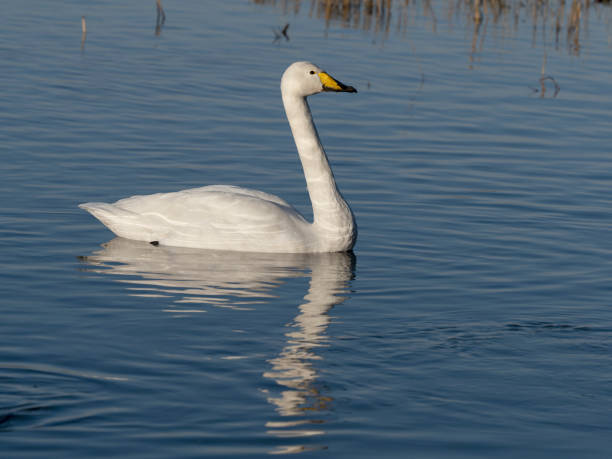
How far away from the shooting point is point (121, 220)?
11633mm

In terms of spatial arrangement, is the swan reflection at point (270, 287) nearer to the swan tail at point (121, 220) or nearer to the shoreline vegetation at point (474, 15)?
the swan tail at point (121, 220)

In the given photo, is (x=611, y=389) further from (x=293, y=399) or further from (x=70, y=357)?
(x=70, y=357)

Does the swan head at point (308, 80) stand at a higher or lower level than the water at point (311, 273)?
higher

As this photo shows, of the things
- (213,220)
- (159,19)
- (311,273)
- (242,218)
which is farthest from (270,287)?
(159,19)

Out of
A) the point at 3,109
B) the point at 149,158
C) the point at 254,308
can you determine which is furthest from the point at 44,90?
the point at 254,308

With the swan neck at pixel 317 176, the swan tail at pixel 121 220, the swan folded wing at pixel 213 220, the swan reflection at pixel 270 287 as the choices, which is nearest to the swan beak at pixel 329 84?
the swan neck at pixel 317 176

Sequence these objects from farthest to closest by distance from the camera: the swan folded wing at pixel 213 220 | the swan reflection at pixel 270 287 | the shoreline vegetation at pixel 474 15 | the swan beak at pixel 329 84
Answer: the shoreline vegetation at pixel 474 15 < the swan beak at pixel 329 84 < the swan folded wing at pixel 213 220 < the swan reflection at pixel 270 287

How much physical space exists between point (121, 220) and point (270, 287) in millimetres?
2011

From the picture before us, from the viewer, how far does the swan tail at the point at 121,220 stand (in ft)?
38.1

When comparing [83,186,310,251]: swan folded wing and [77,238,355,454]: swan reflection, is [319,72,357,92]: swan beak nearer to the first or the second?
[83,186,310,251]: swan folded wing

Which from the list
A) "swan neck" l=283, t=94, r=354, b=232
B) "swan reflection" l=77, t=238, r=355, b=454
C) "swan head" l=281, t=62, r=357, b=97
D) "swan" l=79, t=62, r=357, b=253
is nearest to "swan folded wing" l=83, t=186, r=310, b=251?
"swan" l=79, t=62, r=357, b=253

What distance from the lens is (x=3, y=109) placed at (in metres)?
17.0

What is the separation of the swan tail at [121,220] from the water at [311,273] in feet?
0.50

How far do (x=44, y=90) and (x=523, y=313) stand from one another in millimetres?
10765
